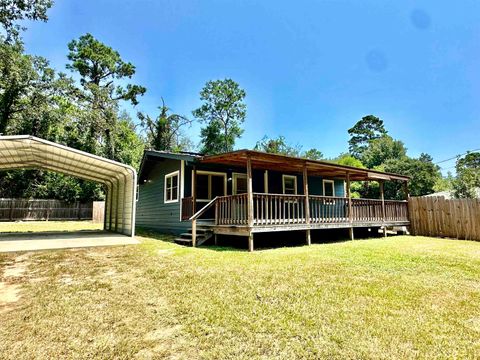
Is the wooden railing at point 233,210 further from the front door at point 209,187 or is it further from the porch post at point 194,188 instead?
the front door at point 209,187

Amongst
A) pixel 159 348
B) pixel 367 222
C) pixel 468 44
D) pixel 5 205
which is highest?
pixel 468 44

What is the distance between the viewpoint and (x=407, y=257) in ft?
23.7

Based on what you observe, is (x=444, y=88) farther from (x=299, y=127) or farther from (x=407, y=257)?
(x=407, y=257)

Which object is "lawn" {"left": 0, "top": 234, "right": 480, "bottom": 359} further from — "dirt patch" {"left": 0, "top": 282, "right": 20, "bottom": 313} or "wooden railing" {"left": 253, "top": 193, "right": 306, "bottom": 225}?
"wooden railing" {"left": 253, "top": 193, "right": 306, "bottom": 225}

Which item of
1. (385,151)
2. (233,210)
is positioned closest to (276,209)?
(233,210)

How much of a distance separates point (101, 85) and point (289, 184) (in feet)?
84.3

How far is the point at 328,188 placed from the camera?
16.3 metres

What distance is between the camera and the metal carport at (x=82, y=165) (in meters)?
9.12

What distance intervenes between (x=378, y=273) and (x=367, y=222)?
7.11m

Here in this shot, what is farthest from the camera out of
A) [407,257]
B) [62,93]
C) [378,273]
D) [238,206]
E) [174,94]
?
[174,94]

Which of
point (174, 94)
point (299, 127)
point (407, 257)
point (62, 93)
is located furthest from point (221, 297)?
point (299, 127)

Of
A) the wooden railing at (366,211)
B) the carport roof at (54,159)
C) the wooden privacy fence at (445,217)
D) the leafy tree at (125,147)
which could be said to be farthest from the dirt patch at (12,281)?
the leafy tree at (125,147)

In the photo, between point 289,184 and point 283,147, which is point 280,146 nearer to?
point 283,147

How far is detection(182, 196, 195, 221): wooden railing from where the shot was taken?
34.9 feet
